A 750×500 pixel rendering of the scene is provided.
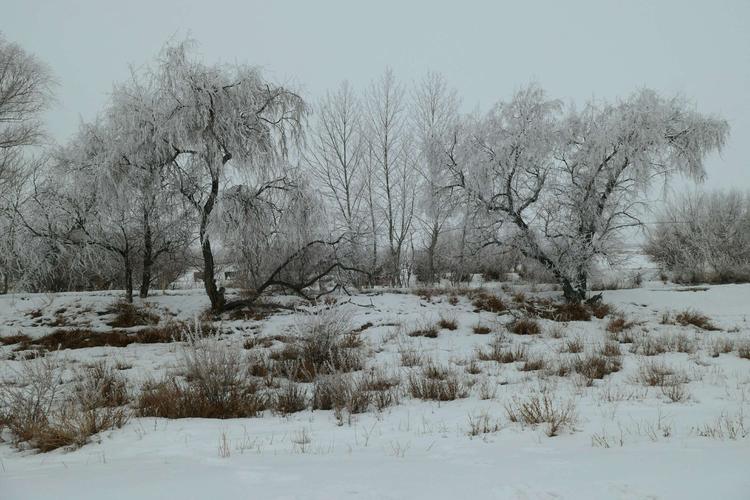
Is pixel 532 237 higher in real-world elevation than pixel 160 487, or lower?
higher

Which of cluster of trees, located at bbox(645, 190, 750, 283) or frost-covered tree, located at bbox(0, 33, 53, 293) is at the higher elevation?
frost-covered tree, located at bbox(0, 33, 53, 293)

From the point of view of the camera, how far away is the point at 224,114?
11.2 meters

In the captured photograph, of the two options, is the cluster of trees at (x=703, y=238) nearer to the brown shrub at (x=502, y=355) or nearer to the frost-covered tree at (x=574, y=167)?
the frost-covered tree at (x=574, y=167)

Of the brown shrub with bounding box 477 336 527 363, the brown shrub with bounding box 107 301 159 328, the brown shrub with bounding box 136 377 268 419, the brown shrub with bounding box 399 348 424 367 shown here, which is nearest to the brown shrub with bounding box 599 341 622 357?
the brown shrub with bounding box 477 336 527 363

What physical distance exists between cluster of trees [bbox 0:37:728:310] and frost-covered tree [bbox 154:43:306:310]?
40mm

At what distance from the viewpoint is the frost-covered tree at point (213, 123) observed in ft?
36.0

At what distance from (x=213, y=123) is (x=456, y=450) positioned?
1034 cm

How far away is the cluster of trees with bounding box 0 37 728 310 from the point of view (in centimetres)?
1126

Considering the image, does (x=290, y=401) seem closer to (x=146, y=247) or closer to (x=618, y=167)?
(x=146, y=247)

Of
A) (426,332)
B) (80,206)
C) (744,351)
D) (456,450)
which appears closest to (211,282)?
(80,206)

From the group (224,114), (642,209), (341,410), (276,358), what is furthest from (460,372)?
(642,209)

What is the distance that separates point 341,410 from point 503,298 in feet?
32.7

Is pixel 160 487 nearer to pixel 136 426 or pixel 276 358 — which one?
pixel 136 426

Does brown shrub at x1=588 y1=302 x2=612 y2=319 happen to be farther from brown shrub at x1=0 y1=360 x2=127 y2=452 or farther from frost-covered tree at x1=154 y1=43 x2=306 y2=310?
brown shrub at x1=0 y1=360 x2=127 y2=452
